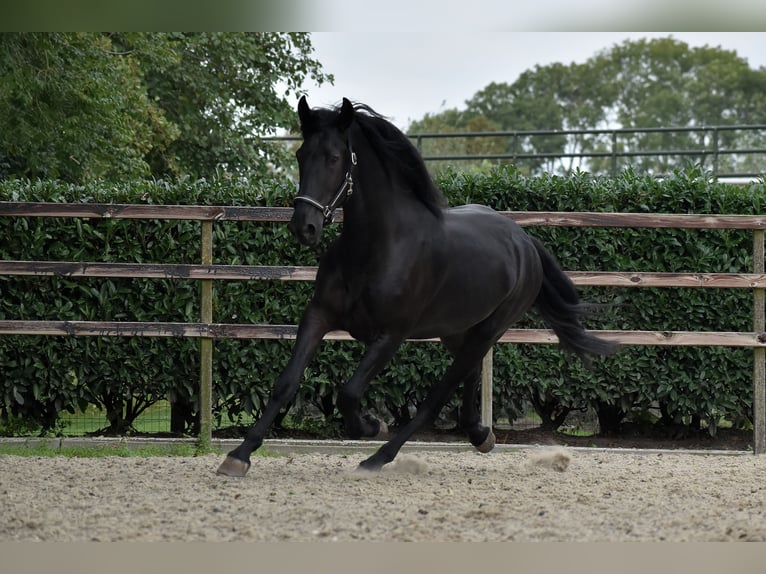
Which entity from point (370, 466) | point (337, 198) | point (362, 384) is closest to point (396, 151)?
point (337, 198)

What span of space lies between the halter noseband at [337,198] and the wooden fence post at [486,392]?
7.42ft

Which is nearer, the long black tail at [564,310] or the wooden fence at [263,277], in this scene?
the long black tail at [564,310]

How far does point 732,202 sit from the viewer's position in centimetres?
721

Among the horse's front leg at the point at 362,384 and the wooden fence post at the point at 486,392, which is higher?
the horse's front leg at the point at 362,384

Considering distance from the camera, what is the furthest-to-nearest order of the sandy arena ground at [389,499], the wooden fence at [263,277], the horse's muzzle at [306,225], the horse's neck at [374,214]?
the wooden fence at [263,277] → the horse's neck at [374,214] → the horse's muzzle at [306,225] → the sandy arena ground at [389,499]

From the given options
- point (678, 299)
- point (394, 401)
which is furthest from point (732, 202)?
point (394, 401)

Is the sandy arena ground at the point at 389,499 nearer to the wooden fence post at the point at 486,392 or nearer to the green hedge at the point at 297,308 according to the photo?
the wooden fence post at the point at 486,392

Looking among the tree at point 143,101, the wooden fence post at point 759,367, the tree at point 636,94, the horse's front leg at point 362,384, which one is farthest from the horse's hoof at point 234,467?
the tree at point 636,94

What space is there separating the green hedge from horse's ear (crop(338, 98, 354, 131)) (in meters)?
2.15

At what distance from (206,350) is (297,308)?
76 centimetres

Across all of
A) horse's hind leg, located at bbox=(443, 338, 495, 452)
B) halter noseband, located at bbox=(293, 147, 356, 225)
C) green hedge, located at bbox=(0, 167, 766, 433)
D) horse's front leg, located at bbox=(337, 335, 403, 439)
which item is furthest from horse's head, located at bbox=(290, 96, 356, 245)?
green hedge, located at bbox=(0, 167, 766, 433)

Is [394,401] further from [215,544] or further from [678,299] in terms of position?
[215,544]

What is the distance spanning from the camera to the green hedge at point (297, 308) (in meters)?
7.02

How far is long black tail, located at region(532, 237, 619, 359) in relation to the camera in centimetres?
615
